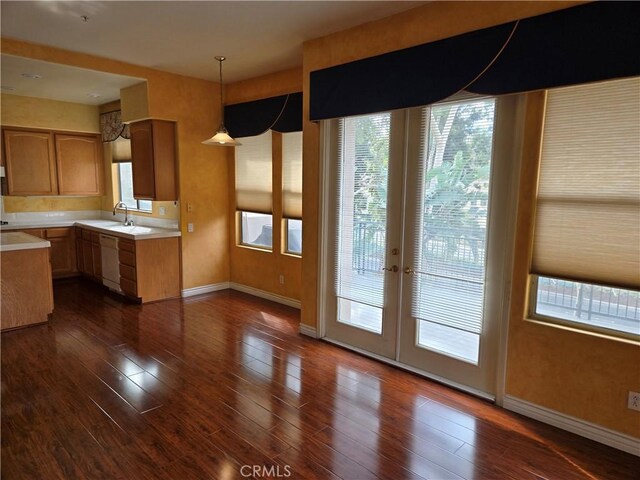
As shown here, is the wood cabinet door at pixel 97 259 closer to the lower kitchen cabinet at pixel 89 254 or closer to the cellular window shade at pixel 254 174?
the lower kitchen cabinet at pixel 89 254

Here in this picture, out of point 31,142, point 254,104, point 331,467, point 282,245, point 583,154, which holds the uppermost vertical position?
point 254,104

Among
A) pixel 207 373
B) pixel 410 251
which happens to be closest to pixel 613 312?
pixel 410 251

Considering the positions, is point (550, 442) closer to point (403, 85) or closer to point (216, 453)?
point (216, 453)

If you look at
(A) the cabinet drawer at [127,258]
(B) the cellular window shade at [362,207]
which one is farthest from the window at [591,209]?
(A) the cabinet drawer at [127,258]

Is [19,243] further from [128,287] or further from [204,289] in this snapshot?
[204,289]

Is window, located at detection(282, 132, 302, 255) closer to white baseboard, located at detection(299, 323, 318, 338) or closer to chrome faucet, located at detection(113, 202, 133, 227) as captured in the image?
white baseboard, located at detection(299, 323, 318, 338)

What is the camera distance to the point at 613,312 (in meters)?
2.39

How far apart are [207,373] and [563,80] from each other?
10.5ft

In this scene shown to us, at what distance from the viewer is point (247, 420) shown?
2625mm

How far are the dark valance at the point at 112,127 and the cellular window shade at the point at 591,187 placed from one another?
5.46m

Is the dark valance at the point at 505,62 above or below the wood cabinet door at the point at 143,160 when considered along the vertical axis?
above

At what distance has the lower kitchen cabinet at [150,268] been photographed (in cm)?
501

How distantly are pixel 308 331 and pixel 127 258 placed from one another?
8.63 ft

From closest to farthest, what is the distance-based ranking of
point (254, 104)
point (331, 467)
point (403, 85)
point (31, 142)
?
point (331, 467)
point (403, 85)
point (254, 104)
point (31, 142)
